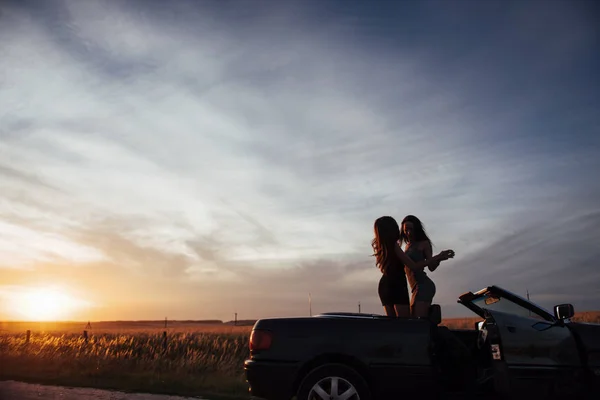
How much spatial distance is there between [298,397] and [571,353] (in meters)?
2.84

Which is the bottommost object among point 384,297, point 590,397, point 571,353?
point 590,397

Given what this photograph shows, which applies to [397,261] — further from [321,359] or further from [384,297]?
[321,359]

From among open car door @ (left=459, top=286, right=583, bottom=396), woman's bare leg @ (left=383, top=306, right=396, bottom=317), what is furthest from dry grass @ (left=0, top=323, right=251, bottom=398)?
open car door @ (left=459, top=286, right=583, bottom=396)

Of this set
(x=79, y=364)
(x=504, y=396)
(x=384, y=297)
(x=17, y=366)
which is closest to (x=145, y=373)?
(x=79, y=364)

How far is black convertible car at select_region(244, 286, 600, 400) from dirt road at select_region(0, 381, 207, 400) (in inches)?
205

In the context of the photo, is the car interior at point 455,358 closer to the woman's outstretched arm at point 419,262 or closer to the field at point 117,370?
the woman's outstretched arm at point 419,262

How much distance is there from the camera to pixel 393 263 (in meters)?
6.99

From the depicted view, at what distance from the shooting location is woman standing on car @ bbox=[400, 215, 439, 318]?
693cm

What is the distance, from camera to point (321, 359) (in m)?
5.85

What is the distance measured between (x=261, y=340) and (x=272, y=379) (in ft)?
1.37

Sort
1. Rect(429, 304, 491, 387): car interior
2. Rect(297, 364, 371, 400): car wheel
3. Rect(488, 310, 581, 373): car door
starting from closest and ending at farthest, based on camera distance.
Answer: Rect(297, 364, 371, 400): car wheel, Rect(488, 310, 581, 373): car door, Rect(429, 304, 491, 387): car interior

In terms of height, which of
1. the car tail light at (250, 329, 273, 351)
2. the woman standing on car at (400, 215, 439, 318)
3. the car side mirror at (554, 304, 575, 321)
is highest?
the woman standing on car at (400, 215, 439, 318)

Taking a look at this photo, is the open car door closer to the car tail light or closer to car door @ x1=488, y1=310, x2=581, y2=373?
car door @ x1=488, y1=310, x2=581, y2=373

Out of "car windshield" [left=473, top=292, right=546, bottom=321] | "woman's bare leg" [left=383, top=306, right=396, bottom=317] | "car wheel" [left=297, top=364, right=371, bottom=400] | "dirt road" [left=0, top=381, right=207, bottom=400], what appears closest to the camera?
"car wheel" [left=297, top=364, right=371, bottom=400]
